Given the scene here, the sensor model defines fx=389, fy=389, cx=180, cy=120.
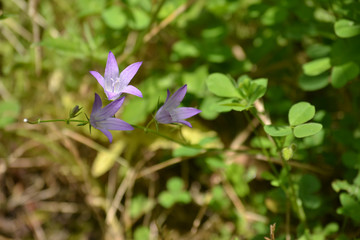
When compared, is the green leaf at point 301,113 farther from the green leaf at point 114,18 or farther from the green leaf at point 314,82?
the green leaf at point 114,18

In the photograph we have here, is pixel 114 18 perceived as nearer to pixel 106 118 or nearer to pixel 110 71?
pixel 110 71

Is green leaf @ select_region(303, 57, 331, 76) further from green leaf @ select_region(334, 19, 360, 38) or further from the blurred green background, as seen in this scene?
green leaf @ select_region(334, 19, 360, 38)

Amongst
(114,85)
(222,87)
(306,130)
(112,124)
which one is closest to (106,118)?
(112,124)

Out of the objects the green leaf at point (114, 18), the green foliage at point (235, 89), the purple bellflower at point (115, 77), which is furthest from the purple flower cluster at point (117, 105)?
the green leaf at point (114, 18)

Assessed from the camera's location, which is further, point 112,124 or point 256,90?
point 256,90

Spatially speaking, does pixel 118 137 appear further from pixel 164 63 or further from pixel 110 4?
pixel 110 4

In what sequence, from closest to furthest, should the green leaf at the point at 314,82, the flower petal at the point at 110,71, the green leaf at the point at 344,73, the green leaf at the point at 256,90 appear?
the flower petal at the point at 110,71
the green leaf at the point at 256,90
the green leaf at the point at 344,73
the green leaf at the point at 314,82

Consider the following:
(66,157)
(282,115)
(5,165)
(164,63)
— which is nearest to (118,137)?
(66,157)
